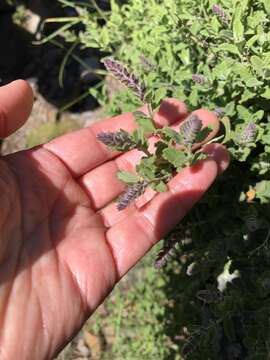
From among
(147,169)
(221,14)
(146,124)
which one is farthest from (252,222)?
→ (221,14)

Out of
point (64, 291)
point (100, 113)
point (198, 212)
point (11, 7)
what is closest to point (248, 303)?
point (198, 212)

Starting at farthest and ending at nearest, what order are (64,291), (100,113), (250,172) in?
(100,113) < (250,172) < (64,291)

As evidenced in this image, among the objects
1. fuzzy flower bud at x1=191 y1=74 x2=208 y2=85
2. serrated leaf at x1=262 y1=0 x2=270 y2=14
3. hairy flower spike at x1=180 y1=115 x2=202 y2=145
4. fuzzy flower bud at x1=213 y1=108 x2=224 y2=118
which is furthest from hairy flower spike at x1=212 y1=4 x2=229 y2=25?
hairy flower spike at x1=180 y1=115 x2=202 y2=145

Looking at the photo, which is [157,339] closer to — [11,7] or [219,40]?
[219,40]

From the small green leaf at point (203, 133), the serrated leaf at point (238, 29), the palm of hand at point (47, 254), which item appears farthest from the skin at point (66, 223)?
the serrated leaf at point (238, 29)

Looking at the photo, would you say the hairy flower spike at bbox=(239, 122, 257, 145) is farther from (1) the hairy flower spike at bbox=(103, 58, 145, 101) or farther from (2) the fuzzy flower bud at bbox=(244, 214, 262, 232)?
(1) the hairy flower spike at bbox=(103, 58, 145, 101)
